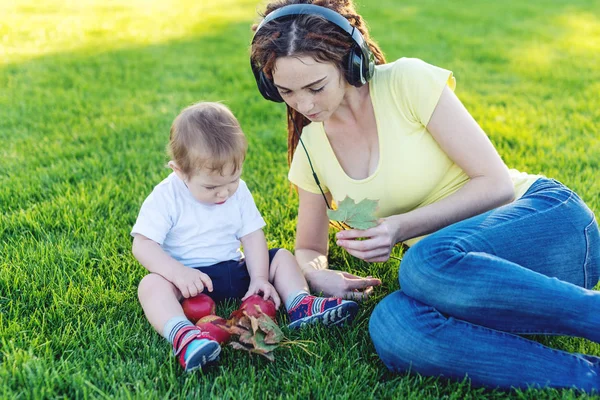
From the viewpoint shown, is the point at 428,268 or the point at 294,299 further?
the point at 294,299

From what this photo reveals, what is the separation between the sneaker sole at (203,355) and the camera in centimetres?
205

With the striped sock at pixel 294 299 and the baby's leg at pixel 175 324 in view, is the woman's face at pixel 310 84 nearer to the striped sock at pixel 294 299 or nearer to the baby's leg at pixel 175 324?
the striped sock at pixel 294 299

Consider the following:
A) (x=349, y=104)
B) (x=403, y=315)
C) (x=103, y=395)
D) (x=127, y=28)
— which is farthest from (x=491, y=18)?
(x=103, y=395)

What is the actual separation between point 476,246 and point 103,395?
1258 millimetres

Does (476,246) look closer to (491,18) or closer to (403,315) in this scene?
(403,315)

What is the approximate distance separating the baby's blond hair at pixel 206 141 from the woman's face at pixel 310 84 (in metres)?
0.25

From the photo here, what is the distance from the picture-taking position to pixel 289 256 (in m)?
2.71

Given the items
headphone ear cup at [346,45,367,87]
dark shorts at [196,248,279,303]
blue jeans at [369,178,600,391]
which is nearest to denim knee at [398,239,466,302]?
blue jeans at [369,178,600,391]

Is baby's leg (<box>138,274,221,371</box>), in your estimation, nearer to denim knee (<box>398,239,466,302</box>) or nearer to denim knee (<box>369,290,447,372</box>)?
denim knee (<box>369,290,447,372</box>)

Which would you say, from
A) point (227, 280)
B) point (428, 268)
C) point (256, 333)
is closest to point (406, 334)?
point (428, 268)

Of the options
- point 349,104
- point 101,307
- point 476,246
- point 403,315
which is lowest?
point 101,307

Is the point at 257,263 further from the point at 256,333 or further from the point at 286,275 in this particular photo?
the point at 256,333

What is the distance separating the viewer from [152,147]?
13.7 feet

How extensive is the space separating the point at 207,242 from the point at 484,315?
3.78ft
